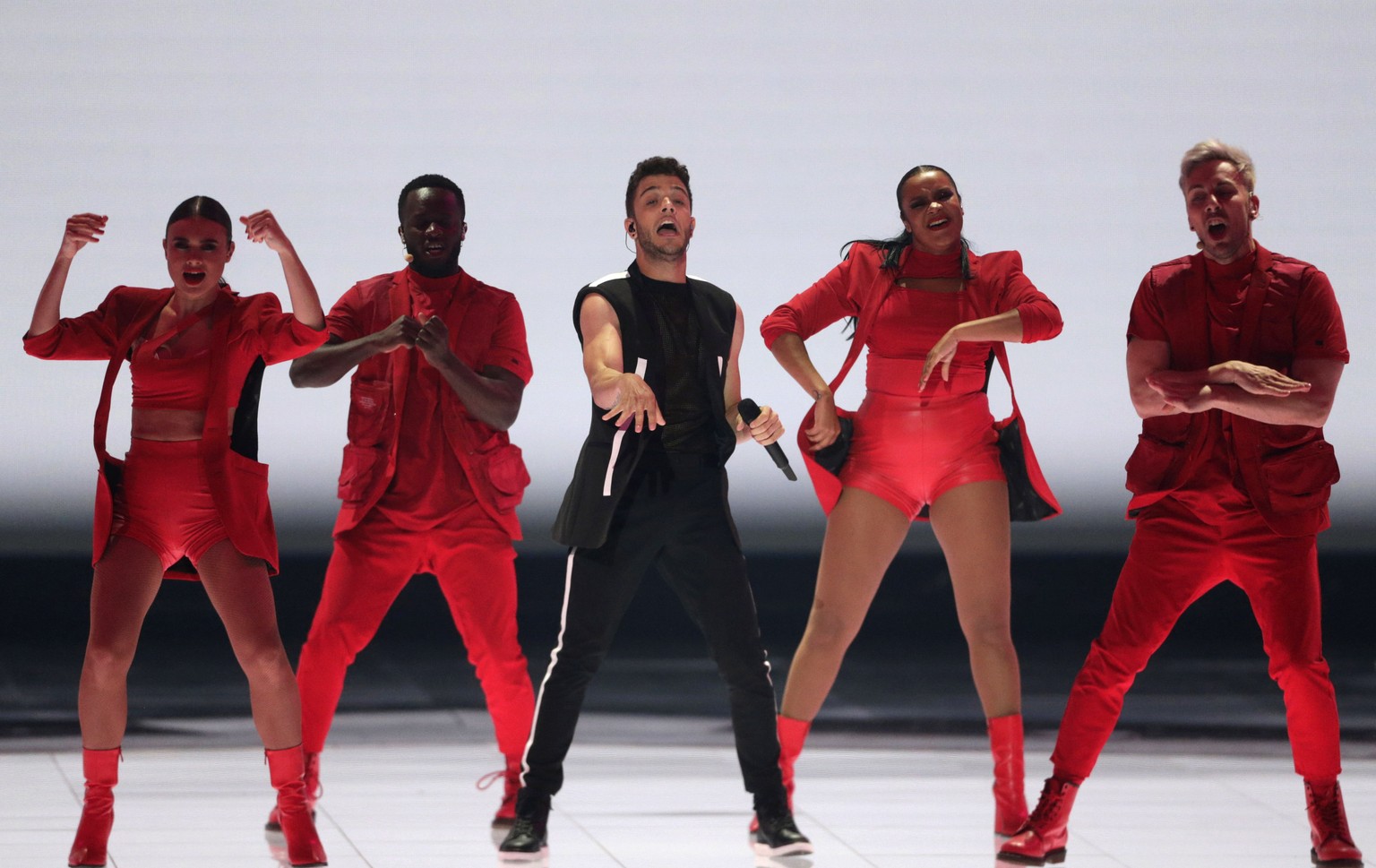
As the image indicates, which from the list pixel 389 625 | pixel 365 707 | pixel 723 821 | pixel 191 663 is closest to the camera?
pixel 723 821

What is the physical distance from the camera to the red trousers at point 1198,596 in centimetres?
393

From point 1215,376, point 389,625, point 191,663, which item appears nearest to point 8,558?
point 389,625

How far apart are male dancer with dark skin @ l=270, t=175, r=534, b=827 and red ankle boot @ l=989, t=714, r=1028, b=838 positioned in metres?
1.23

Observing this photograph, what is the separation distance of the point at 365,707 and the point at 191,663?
181 cm

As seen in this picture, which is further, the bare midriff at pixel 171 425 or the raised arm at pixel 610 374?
the bare midriff at pixel 171 425

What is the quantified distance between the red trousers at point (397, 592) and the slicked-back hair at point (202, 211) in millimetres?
883

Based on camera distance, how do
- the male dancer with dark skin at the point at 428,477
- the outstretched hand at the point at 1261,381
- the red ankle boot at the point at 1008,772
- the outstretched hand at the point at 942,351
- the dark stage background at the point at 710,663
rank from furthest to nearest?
the dark stage background at the point at 710,663, the male dancer with dark skin at the point at 428,477, the red ankle boot at the point at 1008,772, the outstretched hand at the point at 942,351, the outstretched hand at the point at 1261,381

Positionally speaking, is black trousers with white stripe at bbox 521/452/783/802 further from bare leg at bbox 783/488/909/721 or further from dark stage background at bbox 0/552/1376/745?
dark stage background at bbox 0/552/1376/745

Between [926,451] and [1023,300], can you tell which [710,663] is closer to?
[926,451]

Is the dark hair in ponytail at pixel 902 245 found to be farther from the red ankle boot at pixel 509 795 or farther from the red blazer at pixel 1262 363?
the red ankle boot at pixel 509 795

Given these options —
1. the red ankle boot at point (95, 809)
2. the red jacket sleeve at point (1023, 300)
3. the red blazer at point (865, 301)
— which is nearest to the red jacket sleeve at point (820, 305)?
the red blazer at point (865, 301)

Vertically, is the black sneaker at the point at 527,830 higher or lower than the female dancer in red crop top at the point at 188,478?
lower

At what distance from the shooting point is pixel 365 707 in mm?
6883

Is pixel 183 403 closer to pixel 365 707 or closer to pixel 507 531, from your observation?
pixel 507 531
